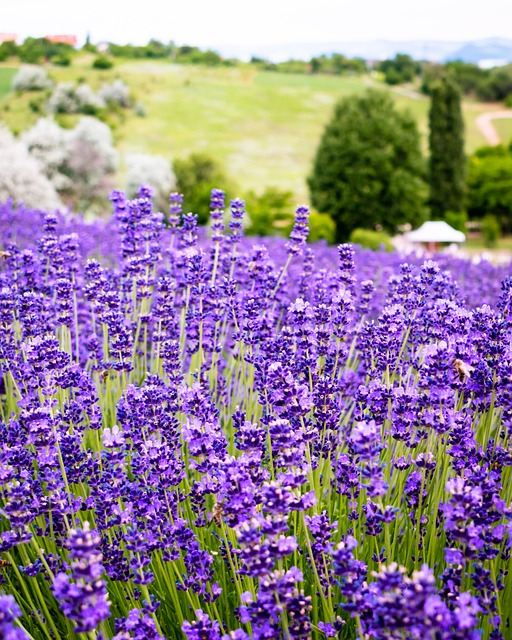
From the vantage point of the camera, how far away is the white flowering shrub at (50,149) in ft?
95.0

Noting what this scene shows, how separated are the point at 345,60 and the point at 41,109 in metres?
38.7

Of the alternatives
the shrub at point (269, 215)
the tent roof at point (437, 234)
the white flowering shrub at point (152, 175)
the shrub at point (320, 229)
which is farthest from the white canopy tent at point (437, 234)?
the white flowering shrub at point (152, 175)

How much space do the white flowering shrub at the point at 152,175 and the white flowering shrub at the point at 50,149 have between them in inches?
138

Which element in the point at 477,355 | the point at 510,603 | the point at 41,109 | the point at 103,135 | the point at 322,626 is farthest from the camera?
the point at 41,109

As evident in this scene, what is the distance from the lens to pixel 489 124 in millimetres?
57562

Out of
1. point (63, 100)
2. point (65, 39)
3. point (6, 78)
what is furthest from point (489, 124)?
point (6, 78)

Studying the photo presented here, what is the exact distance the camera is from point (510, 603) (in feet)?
6.79

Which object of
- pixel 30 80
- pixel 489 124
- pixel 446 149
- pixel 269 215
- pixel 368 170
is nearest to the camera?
pixel 269 215

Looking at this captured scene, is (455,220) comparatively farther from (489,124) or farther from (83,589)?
(83,589)

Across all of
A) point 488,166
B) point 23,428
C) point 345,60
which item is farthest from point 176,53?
point 23,428

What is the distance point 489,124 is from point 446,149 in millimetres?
26244

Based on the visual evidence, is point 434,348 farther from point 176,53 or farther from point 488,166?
point 176,53

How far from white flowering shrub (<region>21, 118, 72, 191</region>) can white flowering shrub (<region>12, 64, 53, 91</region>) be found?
1732cm

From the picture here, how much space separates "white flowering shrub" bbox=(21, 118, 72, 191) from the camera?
2897cm
